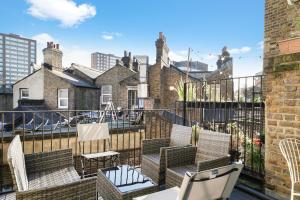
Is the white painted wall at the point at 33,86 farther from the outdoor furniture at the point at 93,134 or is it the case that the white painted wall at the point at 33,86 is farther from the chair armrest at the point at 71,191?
the chair armrest at the point at 71,191

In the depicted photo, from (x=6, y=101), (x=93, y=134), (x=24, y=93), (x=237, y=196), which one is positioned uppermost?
(x=24, y=93)

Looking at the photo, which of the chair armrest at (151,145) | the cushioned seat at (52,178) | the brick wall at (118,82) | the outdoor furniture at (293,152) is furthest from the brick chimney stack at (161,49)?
the outdoor furniture at (293,152)

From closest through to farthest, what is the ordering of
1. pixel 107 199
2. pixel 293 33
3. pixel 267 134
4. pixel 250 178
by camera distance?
pixel 107 199, pixel 267 134, pixel 250 178, pixel 293 33

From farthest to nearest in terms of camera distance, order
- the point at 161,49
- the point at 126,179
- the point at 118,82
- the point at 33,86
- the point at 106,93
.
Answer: the point at 106,93, the point at 33,86, the point at 118,82, the point at 161,49, the point at 126,179

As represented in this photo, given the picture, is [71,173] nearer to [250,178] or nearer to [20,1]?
[250,178]

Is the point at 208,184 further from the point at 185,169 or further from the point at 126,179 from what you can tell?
the point at 126,179

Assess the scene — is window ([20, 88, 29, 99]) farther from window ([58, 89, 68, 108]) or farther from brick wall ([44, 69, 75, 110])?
window ([58, 89, 68, 108])

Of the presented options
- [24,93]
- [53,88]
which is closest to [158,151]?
[53,88]

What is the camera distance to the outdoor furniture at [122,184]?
7.24 feet

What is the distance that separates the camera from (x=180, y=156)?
9.77ft

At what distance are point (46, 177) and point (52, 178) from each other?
80 mm

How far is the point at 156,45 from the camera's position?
52.1ft

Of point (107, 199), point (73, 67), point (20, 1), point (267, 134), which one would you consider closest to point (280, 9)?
point (267, 134)

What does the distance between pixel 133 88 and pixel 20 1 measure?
1503 cm
